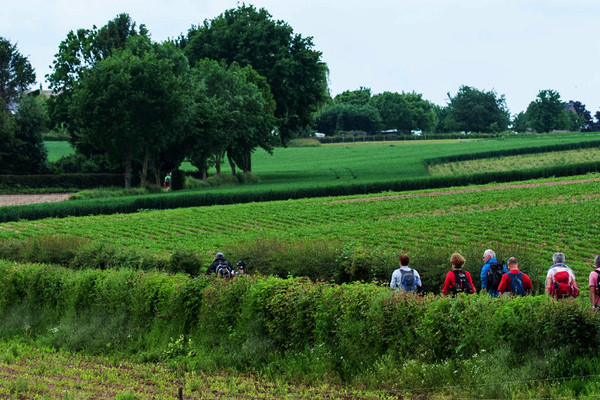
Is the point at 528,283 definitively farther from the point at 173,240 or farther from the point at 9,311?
the point at 173,240

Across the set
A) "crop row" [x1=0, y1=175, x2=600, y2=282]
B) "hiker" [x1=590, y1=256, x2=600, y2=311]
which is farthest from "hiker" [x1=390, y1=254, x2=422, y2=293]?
"crop row" [x1=0, y1=175, x2=600, y2=282]

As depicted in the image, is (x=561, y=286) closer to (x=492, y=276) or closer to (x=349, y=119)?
(x=492, y=276)

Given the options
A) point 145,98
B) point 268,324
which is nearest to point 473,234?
point 268,324

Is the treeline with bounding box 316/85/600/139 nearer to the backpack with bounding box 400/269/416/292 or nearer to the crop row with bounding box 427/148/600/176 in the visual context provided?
the crop row with bounding box 427/148/600/176

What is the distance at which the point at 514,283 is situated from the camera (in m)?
13.8

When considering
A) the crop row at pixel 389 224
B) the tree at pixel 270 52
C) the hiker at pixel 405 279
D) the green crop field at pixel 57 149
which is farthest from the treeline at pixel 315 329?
the green crop field at pixel 57 149

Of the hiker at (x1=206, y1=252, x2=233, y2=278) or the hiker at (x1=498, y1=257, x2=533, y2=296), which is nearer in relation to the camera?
the hiker at (x1=498, y1=257, x2=533, y2=296)

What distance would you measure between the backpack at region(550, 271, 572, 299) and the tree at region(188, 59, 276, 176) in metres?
49.1

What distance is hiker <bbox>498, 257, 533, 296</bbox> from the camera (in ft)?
44.4

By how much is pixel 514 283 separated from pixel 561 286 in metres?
1.18

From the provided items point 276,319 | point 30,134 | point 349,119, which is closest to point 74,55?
point 30,134

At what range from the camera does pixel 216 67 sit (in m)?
64.8

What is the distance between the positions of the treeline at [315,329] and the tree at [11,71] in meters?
64.5

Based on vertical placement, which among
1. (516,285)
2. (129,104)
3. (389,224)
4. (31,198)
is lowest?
(31,198)
